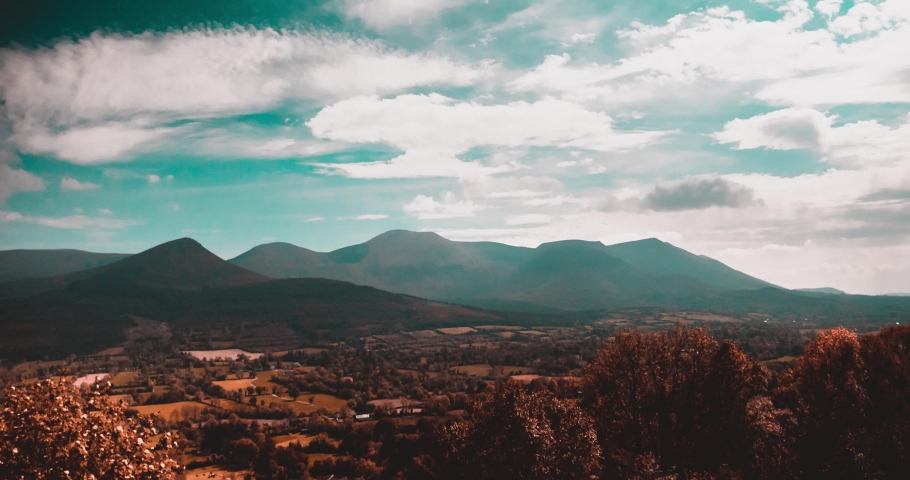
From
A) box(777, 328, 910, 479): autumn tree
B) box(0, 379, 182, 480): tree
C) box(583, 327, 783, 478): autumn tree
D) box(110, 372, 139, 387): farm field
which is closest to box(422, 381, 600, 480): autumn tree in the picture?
box(583, 327, 783, 478): autumn tree

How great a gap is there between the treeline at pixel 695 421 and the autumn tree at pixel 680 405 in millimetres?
83

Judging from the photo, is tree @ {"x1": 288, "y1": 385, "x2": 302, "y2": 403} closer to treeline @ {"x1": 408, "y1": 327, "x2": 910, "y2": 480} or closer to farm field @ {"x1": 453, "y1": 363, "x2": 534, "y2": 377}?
farm field @ {"x1": 453, "y1": 363, "x2": 534, "y2": 377}

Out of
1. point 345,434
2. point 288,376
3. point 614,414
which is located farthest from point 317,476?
point 288,376

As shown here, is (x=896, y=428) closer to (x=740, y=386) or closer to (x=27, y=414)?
(x=740, y=386)

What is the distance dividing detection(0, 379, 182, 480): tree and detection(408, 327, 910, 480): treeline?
19097 millimetres

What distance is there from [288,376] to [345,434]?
8153 centimetres

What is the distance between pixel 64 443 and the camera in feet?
68.2

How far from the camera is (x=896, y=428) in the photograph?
33.0 m

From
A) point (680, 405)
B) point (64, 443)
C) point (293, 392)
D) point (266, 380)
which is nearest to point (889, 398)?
point (680, 405)

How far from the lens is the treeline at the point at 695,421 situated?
103 feet

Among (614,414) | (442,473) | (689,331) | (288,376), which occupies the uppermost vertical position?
(689,331)

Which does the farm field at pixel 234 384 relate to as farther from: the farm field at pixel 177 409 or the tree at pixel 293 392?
the farm field at pixel 177 409

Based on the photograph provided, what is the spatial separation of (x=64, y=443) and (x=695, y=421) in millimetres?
39441

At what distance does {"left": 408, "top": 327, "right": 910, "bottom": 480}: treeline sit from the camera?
3139cm
